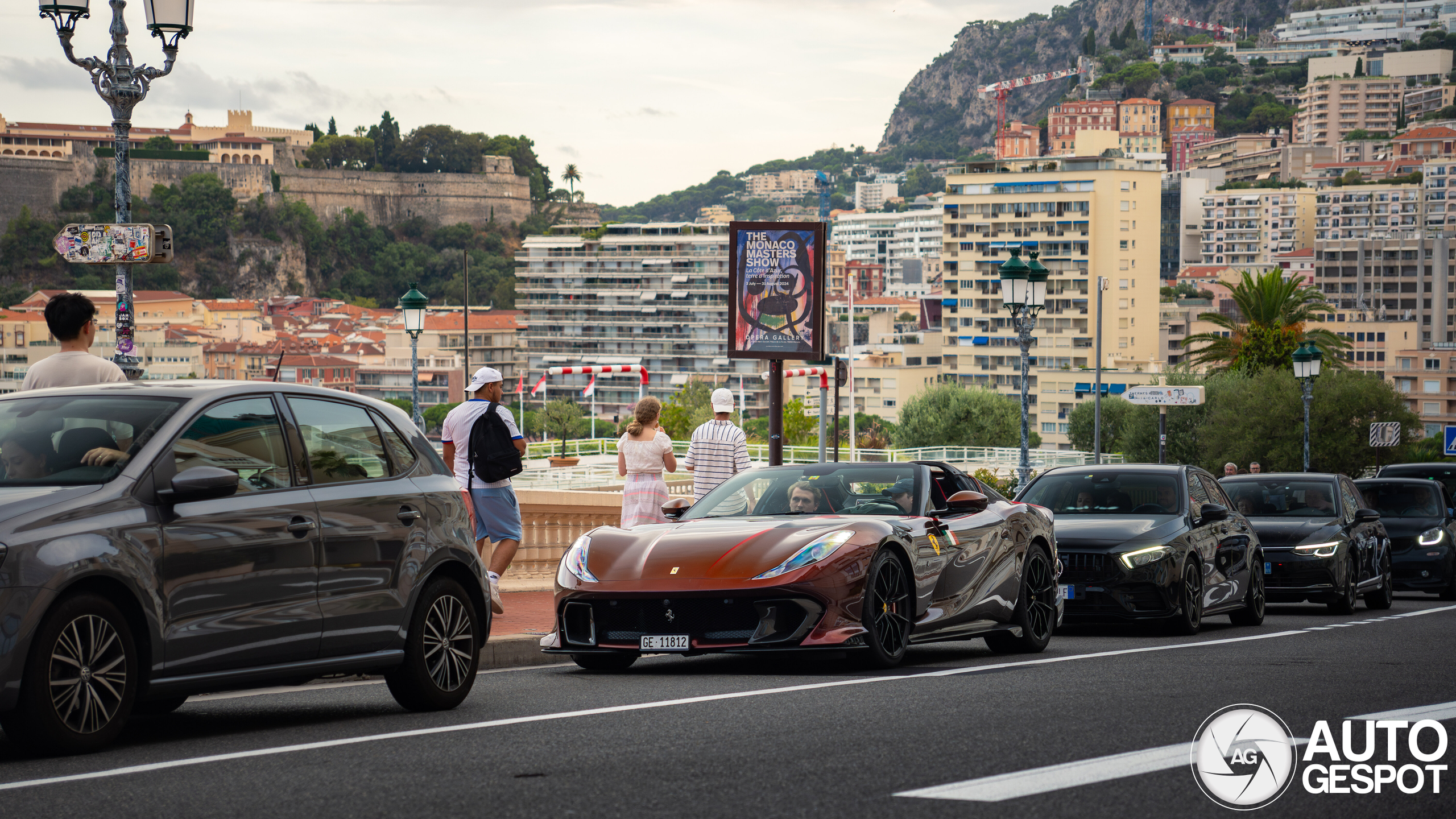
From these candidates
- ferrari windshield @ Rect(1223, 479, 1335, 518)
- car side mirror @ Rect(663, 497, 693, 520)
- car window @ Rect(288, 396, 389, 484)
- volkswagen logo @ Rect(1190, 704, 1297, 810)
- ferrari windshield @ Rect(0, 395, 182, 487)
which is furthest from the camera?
ferrari windshield @ Rect(1223, 479, 1335, 518)

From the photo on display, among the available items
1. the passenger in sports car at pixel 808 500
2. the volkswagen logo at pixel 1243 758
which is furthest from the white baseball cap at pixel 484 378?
the volkswagen logo at pixel 1243 758

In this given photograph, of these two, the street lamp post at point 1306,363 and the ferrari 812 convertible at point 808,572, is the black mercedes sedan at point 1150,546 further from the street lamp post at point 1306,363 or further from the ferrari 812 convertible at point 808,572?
the street lamp post at point 1306,363

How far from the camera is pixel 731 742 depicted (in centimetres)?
638

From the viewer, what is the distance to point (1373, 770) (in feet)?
18.9

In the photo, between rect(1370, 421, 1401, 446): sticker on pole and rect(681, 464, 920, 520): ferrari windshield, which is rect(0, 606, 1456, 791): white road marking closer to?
rect(681, 464, 920, 520): ferrari windshield

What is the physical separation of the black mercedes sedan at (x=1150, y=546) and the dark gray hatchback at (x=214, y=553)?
18.5 ft

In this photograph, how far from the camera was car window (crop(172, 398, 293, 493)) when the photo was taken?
22.3ft

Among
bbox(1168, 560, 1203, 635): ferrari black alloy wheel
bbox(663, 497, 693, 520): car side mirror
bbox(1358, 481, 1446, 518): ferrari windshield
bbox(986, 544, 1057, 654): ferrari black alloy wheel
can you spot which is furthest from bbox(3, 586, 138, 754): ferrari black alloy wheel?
bbox(1358, 481, 1446, 518): ferrari windshield

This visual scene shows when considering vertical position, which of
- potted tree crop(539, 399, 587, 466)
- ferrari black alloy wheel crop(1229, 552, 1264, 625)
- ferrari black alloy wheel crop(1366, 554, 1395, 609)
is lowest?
potted tree crop(539, 399, 587, 466)

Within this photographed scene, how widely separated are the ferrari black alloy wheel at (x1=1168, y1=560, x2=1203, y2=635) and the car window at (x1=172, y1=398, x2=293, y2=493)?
8270 millimetres

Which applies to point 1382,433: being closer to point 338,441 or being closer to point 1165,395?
point 1165,395

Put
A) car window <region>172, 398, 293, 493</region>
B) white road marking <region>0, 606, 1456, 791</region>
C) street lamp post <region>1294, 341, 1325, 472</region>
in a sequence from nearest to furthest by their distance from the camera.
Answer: white road marking <region>0, 606, 1456, 791</region> → car window <region>172, 398, 293, 493</region> → street lamp post <region>1294, 341, 1325, 472</region>

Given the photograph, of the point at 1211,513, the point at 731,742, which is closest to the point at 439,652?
the point at 731,742

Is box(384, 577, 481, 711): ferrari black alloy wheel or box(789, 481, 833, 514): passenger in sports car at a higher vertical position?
box(789, 481, 833, 514): passenger in sports car
